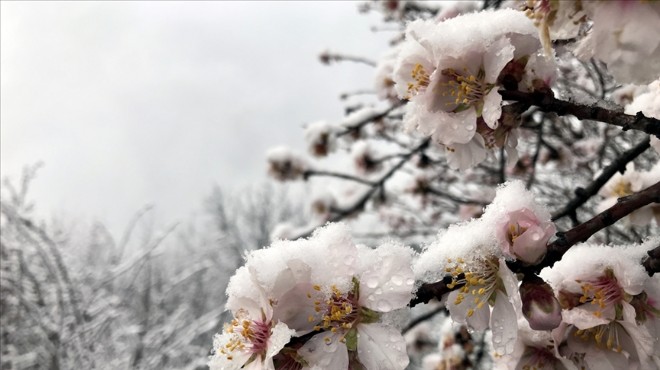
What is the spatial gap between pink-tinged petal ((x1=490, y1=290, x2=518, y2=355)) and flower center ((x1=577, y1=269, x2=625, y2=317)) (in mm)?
142

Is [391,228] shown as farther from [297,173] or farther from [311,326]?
[311,326]

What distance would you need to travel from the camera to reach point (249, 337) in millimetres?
909

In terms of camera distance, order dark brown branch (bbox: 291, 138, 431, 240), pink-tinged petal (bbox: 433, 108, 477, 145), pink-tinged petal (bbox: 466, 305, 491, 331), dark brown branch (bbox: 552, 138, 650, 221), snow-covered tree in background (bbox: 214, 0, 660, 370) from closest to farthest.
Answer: snow-covered tree in background (bbox: 214, 0, 660, 370), pink-tinged petal (bbox: 466, 305, 491, 331), pink-tinged petal (bbox: 433, 108, 477, 145), dark brown branch (bbox: 552, 138, 650, 221), dark brown branch (bbox: 291, 138, 431, 240)

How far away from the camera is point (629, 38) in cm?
75

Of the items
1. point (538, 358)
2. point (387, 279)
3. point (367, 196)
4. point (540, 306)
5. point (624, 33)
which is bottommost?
point (367, 196)

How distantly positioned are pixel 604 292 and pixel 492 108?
1.25ft

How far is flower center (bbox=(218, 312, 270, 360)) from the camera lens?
0.90 meters

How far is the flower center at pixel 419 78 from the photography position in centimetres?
109

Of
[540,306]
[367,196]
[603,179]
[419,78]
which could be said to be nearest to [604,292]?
[540,306]

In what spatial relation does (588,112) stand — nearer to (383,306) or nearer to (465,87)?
(465,87)

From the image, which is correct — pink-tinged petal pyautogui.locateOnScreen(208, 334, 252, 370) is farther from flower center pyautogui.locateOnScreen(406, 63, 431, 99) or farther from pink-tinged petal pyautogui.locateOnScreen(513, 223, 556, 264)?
flower center pyautogui.locateOnScreen(406, 63, 431, 99)

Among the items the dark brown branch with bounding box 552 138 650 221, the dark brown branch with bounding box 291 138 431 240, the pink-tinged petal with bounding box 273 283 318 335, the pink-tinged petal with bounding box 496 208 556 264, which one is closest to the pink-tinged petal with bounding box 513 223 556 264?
the pink-tinged petal with bounding box 496 208 556 264

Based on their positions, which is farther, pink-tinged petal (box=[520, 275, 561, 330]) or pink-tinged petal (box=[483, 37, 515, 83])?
pink-tinged petal (box=[483, 37, 515, 83])

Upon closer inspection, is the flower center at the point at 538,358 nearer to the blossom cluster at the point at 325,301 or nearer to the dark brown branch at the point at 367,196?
the blossom cluster at the point at 325,301
